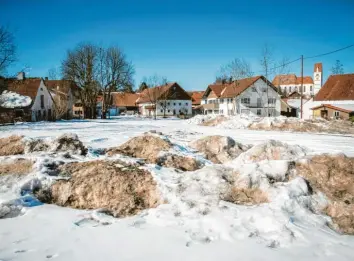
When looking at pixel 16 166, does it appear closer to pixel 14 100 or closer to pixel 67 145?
pixel 67 145

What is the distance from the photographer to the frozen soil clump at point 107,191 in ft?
15.9

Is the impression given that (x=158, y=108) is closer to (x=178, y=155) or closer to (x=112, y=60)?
(x=112, y=60)

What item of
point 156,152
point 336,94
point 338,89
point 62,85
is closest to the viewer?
point 156,152

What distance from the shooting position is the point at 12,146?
303 inches

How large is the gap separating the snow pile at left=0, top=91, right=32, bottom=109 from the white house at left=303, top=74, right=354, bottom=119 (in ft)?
128

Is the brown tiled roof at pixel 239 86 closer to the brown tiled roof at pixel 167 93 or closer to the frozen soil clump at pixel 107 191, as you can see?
the brown tiled roof at pixel 167 93

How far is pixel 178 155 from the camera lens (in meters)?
7.20

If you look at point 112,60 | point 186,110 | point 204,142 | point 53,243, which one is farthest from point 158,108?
point 53,243

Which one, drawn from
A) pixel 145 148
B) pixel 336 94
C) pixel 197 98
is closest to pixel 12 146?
pixel 145 148

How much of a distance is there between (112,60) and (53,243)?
46.8m

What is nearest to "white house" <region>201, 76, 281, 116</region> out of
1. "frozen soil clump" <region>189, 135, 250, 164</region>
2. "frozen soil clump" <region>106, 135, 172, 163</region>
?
"frozen soil clump" <region>189, 135, 250, 164</region>

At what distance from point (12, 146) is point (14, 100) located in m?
35.1

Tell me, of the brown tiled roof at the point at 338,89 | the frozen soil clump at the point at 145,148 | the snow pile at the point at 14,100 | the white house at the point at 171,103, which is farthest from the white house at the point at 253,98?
the frozen soil clump at the point at 145,148

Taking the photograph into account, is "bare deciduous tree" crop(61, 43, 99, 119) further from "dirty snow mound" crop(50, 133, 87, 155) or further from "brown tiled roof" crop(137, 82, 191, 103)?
"dirty snow mound" crop(50, 133, 87, 155)
